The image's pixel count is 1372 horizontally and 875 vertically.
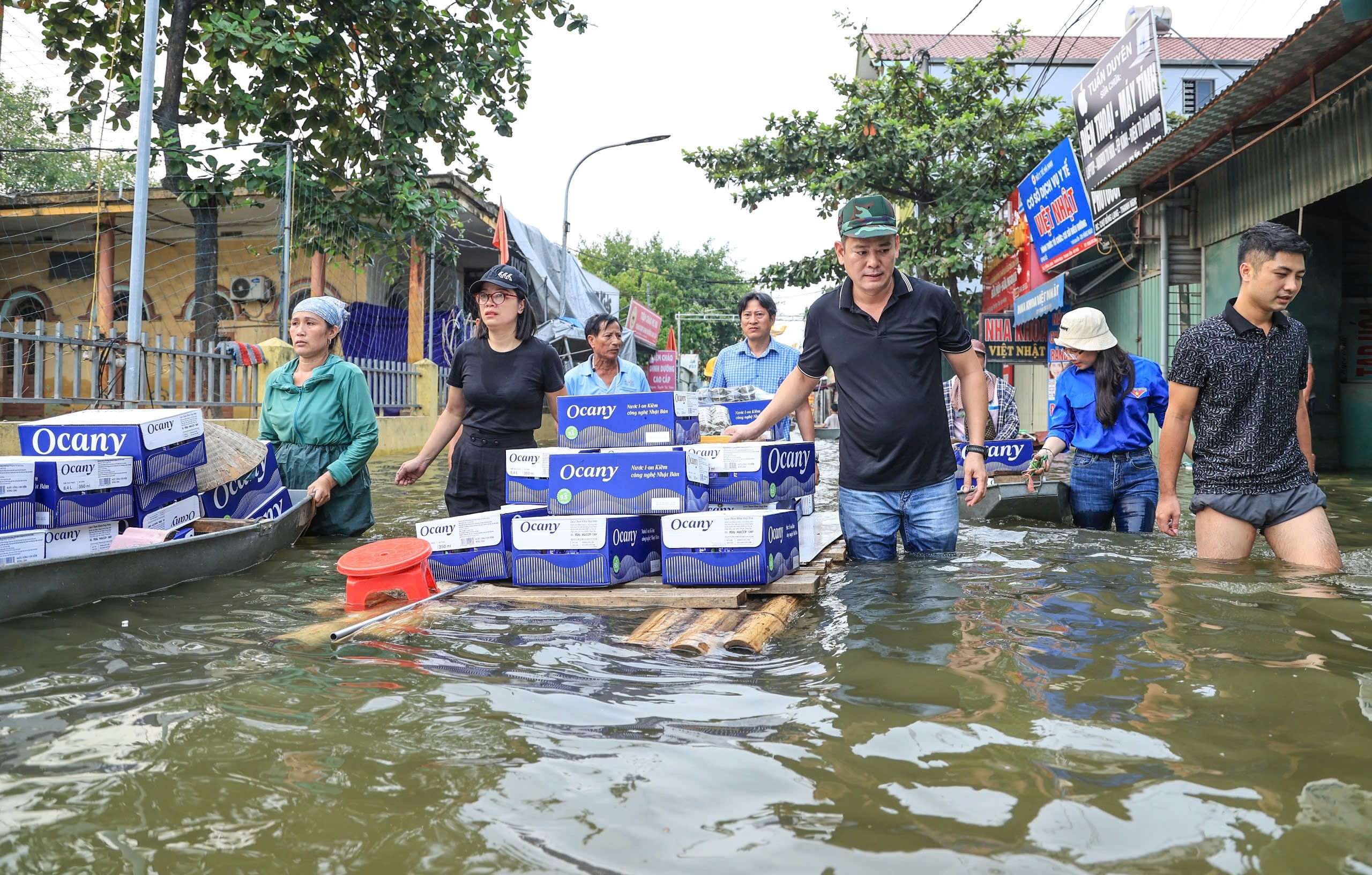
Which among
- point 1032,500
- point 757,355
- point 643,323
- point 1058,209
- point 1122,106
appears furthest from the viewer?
point 643,323

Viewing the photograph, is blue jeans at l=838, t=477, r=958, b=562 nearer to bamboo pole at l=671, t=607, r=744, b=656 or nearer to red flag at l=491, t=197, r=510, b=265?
Answer: bamboo pole at l=671, t=607, r=744, b=656

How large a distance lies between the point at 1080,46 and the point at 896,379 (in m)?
35.3

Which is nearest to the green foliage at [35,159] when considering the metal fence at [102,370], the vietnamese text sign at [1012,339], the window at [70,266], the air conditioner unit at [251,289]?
the window at [70,266]

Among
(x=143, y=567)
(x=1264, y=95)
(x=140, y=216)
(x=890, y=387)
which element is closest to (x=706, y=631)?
(x=890, y=387)

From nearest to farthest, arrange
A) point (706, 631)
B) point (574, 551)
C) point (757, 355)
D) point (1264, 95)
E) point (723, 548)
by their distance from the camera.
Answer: point (706, 631)
point (723, 548)
point (574, 551)
point (757, 355)
point (1264, 95)

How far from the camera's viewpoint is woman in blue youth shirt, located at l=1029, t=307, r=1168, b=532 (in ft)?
18.9

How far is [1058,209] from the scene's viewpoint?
13438mm

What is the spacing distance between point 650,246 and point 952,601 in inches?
2493

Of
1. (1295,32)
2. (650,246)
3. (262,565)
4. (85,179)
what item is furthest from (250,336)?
(650,246)

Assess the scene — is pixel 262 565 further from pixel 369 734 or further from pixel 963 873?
pixel 963 873

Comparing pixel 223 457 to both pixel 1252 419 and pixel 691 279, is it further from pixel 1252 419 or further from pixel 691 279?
pixel 691 279

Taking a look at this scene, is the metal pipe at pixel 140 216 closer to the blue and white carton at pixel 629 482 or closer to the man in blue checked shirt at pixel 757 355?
the man in blue checked shirt at pixel 757 355

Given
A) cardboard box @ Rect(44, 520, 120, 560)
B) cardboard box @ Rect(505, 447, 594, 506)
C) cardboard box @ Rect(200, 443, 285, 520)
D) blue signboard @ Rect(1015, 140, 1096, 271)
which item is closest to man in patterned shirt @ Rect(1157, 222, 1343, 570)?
cardboard box @ Rect(505, 447, 594, 506)

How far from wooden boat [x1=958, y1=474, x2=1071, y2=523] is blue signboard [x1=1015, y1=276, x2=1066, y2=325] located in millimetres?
7701
